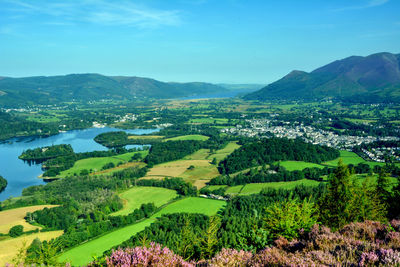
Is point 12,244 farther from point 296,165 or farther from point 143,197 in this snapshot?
point 296,165

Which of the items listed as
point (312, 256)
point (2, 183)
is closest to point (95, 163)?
point (2, 183)

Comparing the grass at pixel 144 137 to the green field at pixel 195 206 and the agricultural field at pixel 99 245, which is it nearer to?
the green field at pixel 195 206

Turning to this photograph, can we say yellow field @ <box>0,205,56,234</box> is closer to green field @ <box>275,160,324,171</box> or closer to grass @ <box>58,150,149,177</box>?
grass @ <box>58,150,149,177</box>

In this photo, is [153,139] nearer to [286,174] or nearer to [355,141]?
[286,174]

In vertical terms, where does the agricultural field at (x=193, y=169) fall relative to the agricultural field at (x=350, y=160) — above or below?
below

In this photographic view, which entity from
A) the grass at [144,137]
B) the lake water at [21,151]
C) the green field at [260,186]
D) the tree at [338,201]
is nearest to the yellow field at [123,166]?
the lake water at [21,151]

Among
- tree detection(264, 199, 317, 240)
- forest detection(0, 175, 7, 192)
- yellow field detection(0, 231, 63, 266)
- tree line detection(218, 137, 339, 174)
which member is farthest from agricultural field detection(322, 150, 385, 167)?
forest detection(0, 175, 7, 192)
